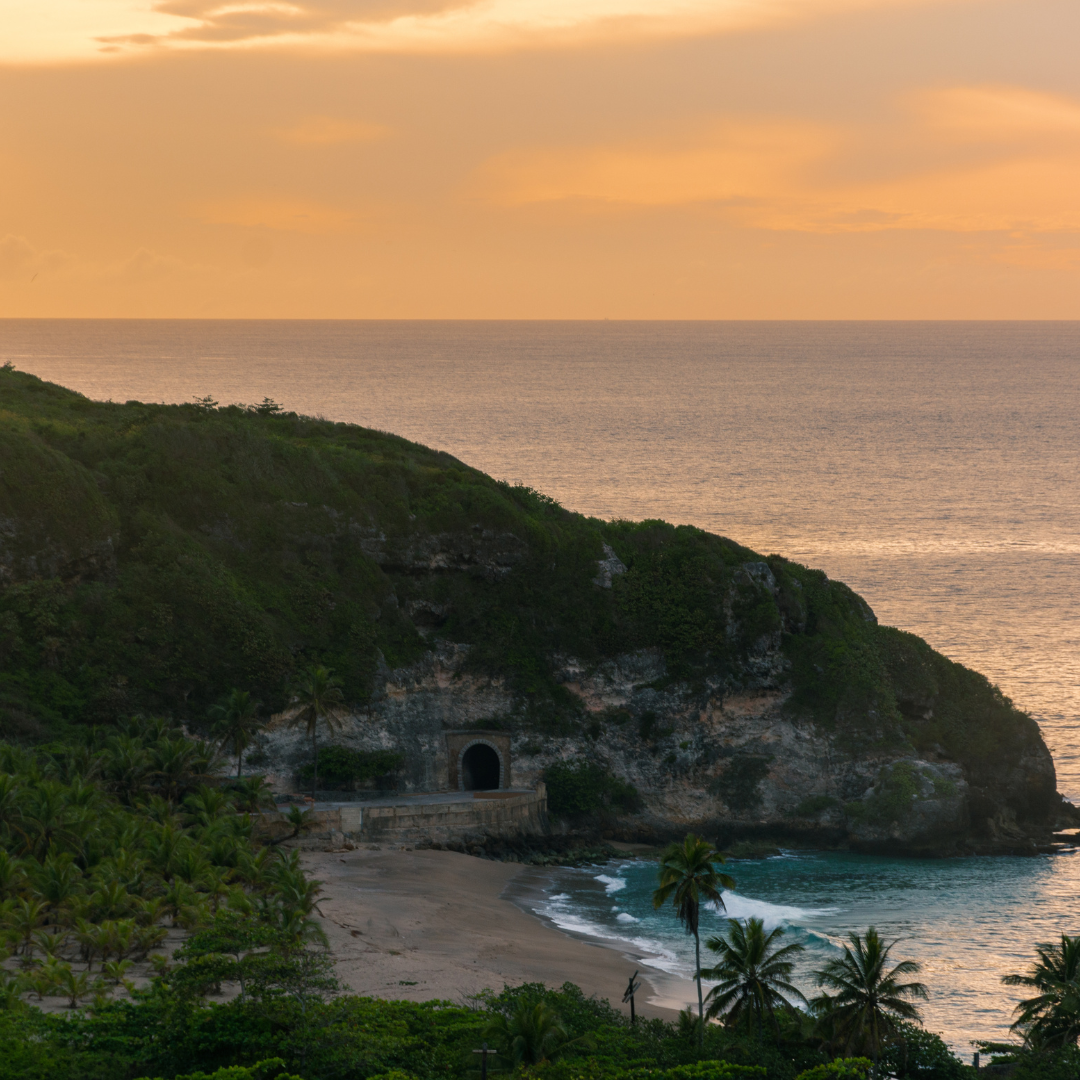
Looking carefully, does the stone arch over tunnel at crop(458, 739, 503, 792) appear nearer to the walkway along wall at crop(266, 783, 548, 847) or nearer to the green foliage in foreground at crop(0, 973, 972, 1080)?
the walkway along wall at crop(266, 783, 548, 847)

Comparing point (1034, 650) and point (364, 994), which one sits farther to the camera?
point (1034, 650)

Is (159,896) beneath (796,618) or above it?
beneath

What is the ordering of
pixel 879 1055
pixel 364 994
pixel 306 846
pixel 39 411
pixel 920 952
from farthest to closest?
pixel 39 411
pixel 306 846
pixel 920 952
pixel 364 994
pixel 879 1055

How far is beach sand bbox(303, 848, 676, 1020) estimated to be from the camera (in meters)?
53.1

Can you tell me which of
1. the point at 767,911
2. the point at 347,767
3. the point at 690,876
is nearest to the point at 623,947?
the point at 767,911

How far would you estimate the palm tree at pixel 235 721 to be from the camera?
2849 inches

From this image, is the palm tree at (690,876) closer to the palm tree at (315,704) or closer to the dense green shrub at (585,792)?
the palm tree at (315,704)

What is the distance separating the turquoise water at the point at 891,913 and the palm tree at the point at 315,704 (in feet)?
54.4

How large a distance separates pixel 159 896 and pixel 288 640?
89.3 ft

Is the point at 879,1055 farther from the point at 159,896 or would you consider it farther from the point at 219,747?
the point at 219,747

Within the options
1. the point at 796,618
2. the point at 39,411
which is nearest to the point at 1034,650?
the point at 796,618

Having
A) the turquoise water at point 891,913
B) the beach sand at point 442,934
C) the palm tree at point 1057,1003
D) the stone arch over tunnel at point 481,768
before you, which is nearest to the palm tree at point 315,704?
the beach sand at point 442,934

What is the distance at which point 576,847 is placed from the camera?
78.5m

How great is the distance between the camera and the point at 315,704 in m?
74.4
